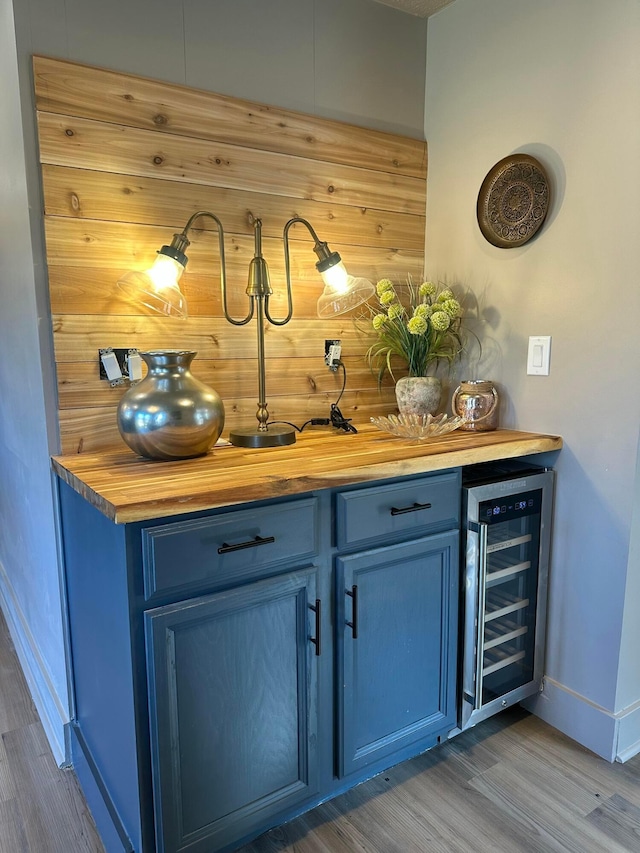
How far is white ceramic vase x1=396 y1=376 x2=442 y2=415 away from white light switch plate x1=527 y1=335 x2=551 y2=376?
0.32 metres

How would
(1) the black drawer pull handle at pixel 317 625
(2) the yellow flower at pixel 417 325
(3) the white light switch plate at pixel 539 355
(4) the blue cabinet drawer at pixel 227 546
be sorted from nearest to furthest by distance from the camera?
(4) the blue cabinet drawer at pixel 227 546 < (1) the black drawer pull handle at pixel 317 625 < (3) the white light switch plate at pixel 539 355 < (2) the yellow flower at pixel 417 325

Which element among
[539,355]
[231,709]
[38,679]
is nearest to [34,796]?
[38,679]

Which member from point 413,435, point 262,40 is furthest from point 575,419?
point 262,40

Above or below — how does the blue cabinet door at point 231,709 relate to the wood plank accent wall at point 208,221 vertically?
below

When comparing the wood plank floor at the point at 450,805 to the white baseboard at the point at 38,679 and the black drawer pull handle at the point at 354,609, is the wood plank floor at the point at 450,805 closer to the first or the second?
the white baseboard at the point at 38,679

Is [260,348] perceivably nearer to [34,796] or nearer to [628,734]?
[34,796]

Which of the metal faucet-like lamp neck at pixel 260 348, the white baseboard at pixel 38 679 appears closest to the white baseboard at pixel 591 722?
the metal faucet-like lamp neck at pixel 260 348

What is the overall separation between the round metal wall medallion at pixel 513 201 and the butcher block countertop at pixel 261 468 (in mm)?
664

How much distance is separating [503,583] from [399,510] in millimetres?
628

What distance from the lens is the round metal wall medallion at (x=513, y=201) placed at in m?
1.84

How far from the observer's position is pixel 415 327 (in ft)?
6.51

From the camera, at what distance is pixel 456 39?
208 cm

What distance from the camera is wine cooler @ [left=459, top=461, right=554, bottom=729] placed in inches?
66.6

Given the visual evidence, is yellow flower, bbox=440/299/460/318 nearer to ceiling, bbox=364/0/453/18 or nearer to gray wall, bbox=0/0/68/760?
ceiling, bbox=364/0/453/18
